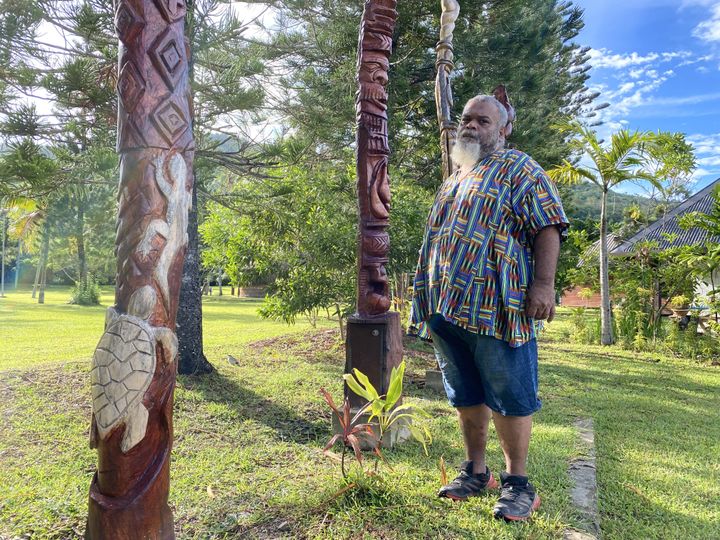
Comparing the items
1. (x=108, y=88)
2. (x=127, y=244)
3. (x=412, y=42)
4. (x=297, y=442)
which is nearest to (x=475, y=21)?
(x=412, y=42)

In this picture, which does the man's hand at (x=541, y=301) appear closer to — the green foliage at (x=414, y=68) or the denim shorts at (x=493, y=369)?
the denim shorts at (x=493, y=369)

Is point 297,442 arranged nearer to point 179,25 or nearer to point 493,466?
point 493,466

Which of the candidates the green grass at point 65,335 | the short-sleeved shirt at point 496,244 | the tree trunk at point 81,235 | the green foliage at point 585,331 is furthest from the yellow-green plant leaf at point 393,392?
the tree trunk at point 81,235

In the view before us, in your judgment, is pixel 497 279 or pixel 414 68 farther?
pixel 414 68

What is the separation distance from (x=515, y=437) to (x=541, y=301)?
Answer: 1.98 feet

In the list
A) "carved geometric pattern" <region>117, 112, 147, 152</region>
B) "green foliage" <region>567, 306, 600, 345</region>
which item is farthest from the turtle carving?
"green foliage" <region>567, 306, 600, 345</region>

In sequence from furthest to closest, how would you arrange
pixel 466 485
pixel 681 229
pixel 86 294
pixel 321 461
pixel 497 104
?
pixel 86 294, pixel 681 229, pixel 321 461, pixel 466 485, pixel 497 104

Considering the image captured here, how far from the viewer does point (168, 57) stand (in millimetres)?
1706

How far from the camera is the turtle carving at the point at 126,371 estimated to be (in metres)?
1.60

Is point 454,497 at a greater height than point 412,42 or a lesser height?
lesser

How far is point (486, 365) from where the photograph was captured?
2.08 meters

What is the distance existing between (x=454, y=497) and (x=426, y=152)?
321 inches

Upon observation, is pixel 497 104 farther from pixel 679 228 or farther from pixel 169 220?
pixel 679 228

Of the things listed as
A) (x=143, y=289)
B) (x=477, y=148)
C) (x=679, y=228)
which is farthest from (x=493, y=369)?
(x=679, y=228)
